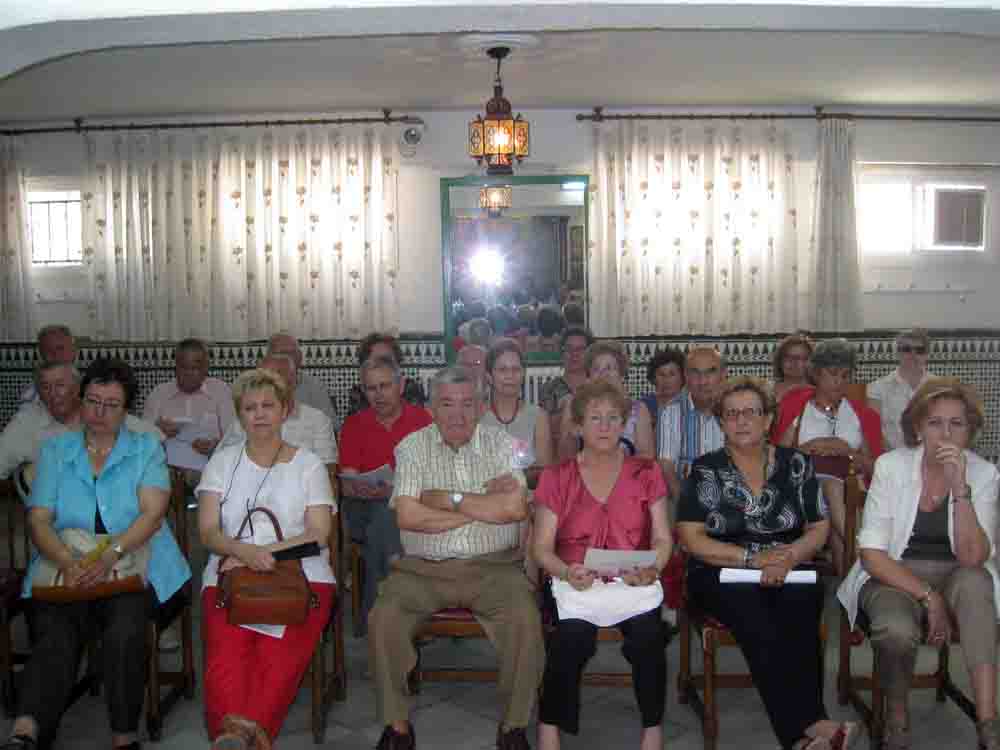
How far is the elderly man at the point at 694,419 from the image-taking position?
430cm

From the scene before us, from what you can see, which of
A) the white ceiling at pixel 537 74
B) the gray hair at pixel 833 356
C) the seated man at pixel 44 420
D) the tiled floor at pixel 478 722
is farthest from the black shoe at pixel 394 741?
the white ceiling at pixel 537 74

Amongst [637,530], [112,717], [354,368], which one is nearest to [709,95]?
[354,368]

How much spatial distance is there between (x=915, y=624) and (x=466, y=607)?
4.78 feet

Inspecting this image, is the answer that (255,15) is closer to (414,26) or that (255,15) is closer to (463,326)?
(414,26)

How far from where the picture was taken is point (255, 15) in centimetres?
324

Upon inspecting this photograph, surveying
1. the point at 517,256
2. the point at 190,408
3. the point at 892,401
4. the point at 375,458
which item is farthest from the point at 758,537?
the point at 517,256

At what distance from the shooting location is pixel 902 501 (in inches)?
127

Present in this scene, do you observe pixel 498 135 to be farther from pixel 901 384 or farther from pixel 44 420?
pixel 44 420

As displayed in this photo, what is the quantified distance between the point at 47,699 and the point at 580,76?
179 inches

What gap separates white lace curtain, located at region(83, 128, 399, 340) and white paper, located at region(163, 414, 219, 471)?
185 centimetres

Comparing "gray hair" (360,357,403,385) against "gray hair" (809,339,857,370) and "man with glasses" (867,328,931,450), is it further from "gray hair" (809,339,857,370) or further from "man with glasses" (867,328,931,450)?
"man with glasses" (867,328,931,450)

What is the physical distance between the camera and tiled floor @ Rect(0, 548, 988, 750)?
10.7 feet

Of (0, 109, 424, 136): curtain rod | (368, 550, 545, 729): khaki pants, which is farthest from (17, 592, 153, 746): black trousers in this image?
(0, 109, 424, 136): curtain rod

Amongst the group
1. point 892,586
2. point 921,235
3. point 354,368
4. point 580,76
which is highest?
point 580,76
